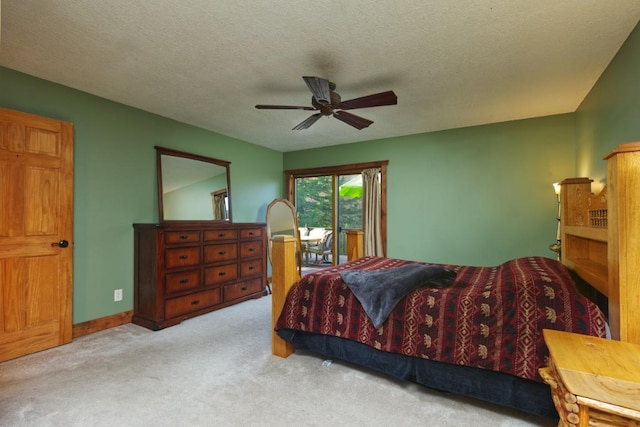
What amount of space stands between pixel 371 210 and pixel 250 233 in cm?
197

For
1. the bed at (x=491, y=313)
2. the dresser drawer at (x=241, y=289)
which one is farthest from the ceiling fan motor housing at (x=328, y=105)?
the dresser drawer at (x=241, y=289)

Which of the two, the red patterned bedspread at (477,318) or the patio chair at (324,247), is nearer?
the red patterned bedspread at (477,318)

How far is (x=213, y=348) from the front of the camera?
105 inches

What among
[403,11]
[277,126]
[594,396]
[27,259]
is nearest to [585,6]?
[403,11]

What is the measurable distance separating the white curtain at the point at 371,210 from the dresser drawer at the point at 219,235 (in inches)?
81.3

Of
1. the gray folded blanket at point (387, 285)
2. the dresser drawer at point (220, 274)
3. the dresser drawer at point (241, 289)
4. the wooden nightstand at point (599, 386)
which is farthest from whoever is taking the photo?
the dresser drawer at point (241, 289)

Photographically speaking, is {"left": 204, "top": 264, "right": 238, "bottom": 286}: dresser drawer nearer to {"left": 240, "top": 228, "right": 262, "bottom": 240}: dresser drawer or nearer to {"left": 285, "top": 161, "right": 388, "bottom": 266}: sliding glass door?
{"left": 240, "top": 228, "right": 262, "bottom": 240}: dresser drawer

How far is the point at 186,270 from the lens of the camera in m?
3.46

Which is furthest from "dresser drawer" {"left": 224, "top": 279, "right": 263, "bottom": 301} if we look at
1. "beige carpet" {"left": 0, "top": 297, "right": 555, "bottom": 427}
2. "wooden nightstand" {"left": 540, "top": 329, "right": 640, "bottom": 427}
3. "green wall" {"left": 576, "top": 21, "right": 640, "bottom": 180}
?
"green wall" {"left": 576, "top": 21, "right": 640, "bottom": 180}

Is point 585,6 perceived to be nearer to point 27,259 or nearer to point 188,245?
point 188,245

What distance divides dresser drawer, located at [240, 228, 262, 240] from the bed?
1839 millimetres

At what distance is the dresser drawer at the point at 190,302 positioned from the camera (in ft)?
10.7

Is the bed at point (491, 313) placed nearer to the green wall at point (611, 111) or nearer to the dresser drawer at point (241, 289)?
the green wall at point (611, 111)

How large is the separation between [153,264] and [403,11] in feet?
10.7
